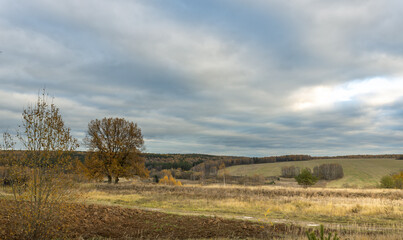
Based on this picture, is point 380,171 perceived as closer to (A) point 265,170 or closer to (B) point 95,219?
(A) point 265,170

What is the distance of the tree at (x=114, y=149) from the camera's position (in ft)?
148

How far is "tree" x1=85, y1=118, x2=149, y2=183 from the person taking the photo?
45.0m

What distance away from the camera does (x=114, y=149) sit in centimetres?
A: 4650

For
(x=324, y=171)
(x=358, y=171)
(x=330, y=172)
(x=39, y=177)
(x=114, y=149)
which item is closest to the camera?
(x=39, y=177)

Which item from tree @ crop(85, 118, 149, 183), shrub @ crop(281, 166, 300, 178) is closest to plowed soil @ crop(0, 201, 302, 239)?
tree @ crop(85, 118, 149, 183)

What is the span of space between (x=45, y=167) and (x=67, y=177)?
0.96 metres

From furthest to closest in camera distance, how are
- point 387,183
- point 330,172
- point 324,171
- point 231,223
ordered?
point 324,171
point 330,172
point 387,183
point 231,223

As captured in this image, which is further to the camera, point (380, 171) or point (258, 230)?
point (380, 171)

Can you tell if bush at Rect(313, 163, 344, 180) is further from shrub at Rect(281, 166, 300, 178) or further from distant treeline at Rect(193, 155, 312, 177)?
distant treeline at Rect(193, 155, 312, 177)

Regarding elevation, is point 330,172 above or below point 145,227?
below

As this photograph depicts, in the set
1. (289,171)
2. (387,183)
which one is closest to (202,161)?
(289,171)

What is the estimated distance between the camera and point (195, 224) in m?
14.8

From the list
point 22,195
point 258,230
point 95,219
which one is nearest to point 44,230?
point 22,195

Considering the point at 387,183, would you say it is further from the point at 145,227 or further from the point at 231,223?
the point at 145,227
